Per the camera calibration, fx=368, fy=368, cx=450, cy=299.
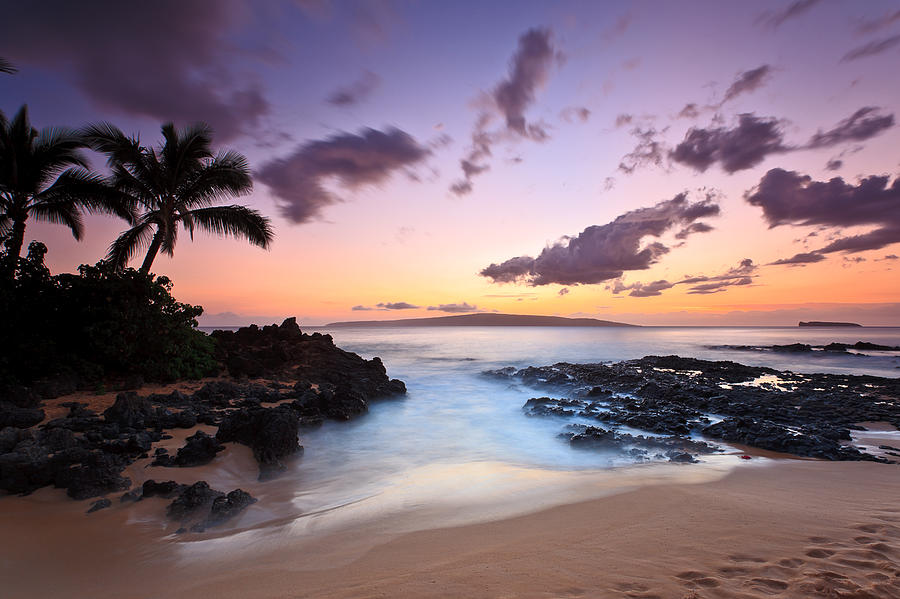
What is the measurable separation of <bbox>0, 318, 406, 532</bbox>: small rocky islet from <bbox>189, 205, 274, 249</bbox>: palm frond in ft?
19.3

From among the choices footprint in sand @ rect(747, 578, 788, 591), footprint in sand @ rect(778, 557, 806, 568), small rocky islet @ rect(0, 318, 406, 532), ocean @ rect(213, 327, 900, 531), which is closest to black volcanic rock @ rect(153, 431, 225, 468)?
small rocky islet @ rect(0, 318, 406, 532)

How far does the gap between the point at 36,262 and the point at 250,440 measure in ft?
30.7

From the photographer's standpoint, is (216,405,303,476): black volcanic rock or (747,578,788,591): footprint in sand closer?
(747,578,788,591): footprint in sand

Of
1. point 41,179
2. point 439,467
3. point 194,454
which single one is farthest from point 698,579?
point 41,179

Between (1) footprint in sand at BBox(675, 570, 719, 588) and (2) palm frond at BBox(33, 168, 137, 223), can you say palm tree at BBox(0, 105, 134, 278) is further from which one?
(1) footprint in sand at BBox(675, 570, 719, 588)

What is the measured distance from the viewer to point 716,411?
12.7 m

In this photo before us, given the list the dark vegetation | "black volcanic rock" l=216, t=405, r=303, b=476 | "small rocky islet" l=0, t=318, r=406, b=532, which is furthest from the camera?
the dark vegetation

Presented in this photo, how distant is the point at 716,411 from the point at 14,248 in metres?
24.4

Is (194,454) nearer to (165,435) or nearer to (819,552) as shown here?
(165,435)

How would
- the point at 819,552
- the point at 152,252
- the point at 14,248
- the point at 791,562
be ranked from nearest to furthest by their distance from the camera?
the point at 791,562, the point at 819,552, the point at 14,248, the point at 152,252

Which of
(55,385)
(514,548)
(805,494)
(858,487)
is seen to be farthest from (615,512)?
(55,385)

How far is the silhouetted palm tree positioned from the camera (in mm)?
14656

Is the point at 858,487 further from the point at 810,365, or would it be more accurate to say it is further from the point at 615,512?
the point at 810,365

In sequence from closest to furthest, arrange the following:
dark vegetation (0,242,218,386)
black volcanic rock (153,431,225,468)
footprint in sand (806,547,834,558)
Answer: footprint in sand (806,547,834,558) → black volcanic rock (153,431,225,468) → dark vegetation (0,242,218,386)
